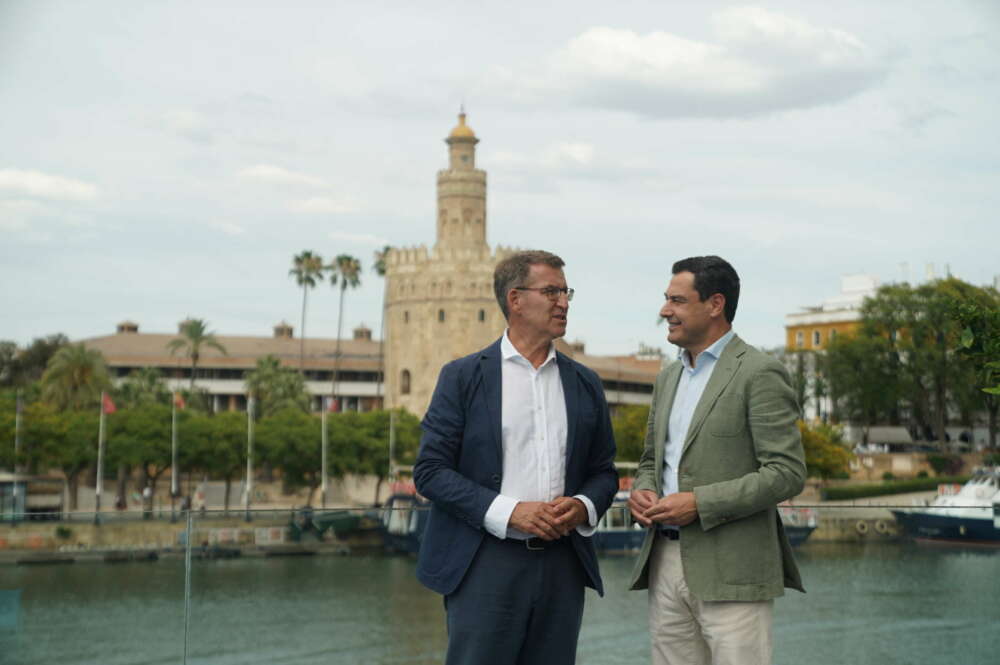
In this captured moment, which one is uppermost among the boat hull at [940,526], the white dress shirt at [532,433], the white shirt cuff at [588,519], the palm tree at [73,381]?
the palm tree at [73,381]

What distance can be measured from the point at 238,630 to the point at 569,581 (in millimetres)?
2389

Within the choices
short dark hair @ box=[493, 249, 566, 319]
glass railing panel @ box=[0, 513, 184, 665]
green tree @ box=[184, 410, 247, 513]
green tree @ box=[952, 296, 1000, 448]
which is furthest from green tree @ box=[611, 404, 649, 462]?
short dark hair @ box=[493, 249, 566, 319]

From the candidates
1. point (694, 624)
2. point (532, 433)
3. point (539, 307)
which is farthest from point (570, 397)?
point (694, 624)

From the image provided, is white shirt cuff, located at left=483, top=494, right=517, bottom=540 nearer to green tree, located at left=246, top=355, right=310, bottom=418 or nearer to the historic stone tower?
green tree, located at left=246, top=355, right=310, bottom=418

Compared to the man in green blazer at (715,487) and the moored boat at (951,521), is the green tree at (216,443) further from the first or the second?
the man in green blazer at (715,487)

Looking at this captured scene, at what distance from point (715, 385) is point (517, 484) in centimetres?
71

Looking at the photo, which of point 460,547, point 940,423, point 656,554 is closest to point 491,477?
point 460,547

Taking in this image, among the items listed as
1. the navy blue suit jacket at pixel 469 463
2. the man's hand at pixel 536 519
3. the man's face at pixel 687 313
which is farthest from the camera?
the man's face at pixel 687 313

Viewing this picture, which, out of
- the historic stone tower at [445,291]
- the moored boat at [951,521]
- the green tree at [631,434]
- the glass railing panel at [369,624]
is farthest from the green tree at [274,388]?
the moored boat at [951,521]

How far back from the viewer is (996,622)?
6.21 metres

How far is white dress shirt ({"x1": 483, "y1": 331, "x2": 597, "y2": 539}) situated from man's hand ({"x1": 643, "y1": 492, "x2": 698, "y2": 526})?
20 centimetres

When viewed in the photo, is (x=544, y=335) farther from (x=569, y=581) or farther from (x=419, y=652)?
(x=419, y=652)

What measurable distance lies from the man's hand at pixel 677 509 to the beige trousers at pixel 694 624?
141 millimetres

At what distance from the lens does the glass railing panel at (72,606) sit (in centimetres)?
617
